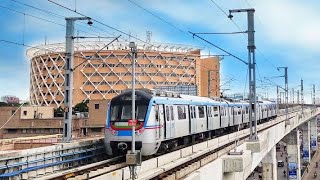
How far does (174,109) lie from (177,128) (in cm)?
103

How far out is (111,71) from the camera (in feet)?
395

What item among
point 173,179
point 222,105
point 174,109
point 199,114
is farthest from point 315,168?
point 173,179

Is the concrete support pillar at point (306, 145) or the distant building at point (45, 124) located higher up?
the distant building at point (45, 124)

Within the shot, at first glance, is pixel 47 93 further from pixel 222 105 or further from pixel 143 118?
pixel 143 118

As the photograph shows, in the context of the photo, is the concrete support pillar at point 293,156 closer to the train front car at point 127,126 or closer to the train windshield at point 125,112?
the train front car at point 127,126

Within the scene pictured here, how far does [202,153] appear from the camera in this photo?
775 inches

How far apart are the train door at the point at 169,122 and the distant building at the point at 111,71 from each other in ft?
312

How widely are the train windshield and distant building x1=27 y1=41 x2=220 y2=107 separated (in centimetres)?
9661

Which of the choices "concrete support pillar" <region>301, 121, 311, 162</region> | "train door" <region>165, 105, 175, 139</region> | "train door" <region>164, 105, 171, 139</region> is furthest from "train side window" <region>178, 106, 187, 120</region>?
"concrete support pillar" <region>301, 121, 311, 162</region>

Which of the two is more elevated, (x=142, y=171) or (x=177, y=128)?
(x=177, y=128)

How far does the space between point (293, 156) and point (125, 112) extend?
2082 inches

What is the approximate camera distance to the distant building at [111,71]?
389 ft

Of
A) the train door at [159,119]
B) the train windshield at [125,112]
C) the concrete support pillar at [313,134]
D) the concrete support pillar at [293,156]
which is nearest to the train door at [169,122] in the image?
the train door at [159,119]

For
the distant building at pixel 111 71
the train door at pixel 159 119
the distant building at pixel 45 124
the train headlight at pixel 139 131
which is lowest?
the distant building at pixel 45 124
